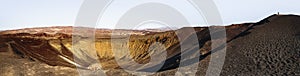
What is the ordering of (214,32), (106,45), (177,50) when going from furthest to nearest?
(106,45)
(214,32)
(177,50)

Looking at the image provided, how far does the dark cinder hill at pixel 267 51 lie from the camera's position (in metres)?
20.8

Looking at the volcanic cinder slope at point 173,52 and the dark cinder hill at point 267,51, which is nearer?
the dark cinder hill at point 267,51

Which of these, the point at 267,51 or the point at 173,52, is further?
the point at 173,52

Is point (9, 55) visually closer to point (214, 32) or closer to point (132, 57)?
point (132, 57)

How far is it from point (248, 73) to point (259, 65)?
1.61m

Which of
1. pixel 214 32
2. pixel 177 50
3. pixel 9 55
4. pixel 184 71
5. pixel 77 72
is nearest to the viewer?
pixel 184 71

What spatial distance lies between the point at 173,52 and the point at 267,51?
839cm

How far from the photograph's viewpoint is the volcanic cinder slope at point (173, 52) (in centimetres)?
2192

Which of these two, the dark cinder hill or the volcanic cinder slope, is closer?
the dark cinder hill

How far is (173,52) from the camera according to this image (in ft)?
98.0

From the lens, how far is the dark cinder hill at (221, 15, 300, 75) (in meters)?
20.8

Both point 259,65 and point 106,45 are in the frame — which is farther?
point 106,45

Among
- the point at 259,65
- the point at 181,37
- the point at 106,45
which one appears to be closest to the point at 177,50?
the point at 181,37

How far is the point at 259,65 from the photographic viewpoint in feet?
70.5
